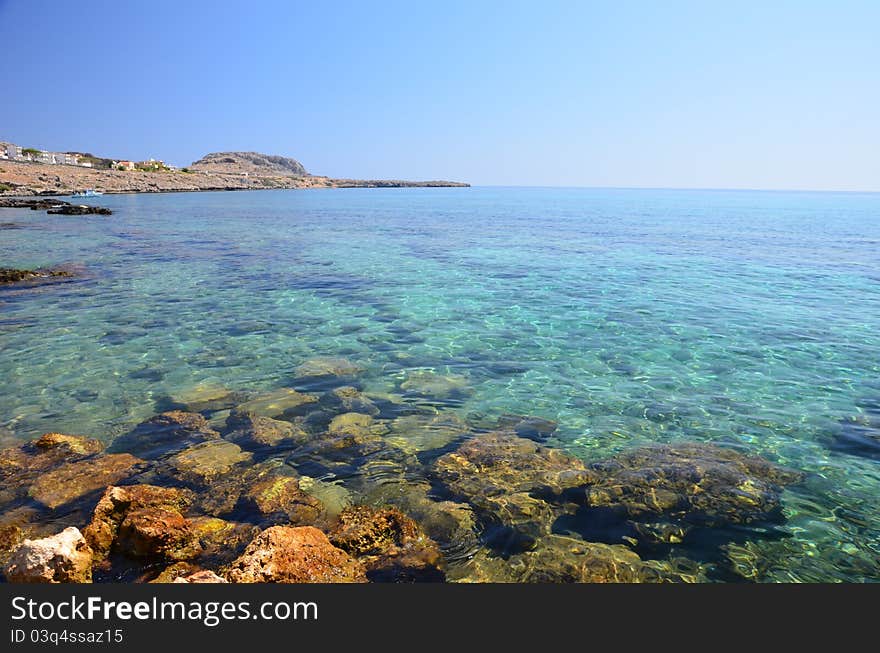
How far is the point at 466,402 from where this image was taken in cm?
1041

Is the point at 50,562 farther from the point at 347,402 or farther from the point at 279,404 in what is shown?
the point at 347,402

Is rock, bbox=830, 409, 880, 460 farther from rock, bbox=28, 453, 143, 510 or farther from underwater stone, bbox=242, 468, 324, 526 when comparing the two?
rock, bbox=28, 453, 143, 510

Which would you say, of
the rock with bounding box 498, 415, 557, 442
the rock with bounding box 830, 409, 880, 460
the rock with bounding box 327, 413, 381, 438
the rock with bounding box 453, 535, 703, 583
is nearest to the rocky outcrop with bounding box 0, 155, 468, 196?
the rock with bounding box 327, 413, 381, 438

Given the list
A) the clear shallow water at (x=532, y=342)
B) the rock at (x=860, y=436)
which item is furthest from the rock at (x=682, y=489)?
the rock at (x=860, y=436)

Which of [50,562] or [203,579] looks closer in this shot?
[203,579]

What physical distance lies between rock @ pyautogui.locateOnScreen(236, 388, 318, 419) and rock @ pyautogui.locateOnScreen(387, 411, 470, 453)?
6.67 feet

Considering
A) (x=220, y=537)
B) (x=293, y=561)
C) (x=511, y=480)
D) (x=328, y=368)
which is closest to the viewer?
(x=293, y=561)

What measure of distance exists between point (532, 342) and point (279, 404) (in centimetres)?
747

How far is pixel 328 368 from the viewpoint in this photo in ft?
39.4

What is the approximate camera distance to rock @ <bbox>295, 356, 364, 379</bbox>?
38.3ft

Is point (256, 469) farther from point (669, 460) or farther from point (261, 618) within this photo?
point (669, 460)

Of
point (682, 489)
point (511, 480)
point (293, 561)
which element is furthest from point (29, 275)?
point (682, 489)

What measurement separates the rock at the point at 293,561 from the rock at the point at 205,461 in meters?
2.47

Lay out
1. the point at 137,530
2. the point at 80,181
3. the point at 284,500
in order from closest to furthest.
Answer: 1. the point at 137,530
2. the point at 284,500
3. the point at 80,181
